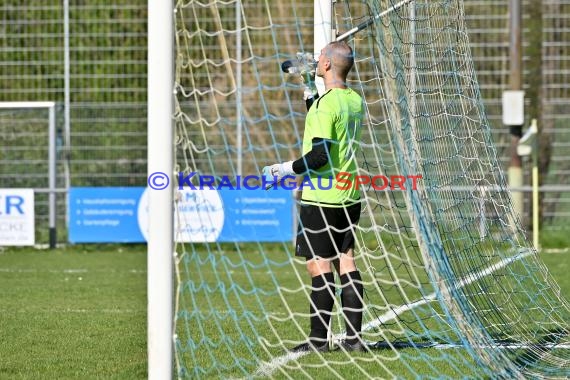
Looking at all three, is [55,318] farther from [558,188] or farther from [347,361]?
[558,188]

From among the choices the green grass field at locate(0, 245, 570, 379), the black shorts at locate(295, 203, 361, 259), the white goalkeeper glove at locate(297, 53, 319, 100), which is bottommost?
the green grass field at locate(0, 245, 570, 379)

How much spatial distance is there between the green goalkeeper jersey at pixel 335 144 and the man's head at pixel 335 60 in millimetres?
107

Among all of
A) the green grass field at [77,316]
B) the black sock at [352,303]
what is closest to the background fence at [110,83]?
the green grass field at [77,316]

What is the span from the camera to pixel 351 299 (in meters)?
6.55

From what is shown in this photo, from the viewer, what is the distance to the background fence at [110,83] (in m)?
16.1

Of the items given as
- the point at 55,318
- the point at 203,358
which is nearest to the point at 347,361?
the point at 203,358

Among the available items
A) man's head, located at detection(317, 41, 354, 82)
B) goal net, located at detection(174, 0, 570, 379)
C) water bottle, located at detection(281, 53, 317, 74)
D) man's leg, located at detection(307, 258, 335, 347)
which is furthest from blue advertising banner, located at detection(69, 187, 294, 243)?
man's head, located at detection(317, 41, 354, 82)

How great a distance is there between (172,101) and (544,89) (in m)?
12.0

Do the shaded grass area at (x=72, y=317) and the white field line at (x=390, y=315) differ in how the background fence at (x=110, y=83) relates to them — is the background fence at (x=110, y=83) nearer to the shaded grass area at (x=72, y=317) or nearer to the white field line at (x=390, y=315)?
the shaded grass area at (x=72, y=317)

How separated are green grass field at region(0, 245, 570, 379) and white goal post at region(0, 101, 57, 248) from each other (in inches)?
46.4

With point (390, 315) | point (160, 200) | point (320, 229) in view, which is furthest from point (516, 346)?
point (160, 200)

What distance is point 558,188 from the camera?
15.5m

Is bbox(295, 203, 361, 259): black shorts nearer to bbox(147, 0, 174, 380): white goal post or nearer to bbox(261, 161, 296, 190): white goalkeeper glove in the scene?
bbox(261, 161, 296, 190): white goalkeeper glove

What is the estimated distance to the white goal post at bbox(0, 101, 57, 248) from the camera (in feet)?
50.8
